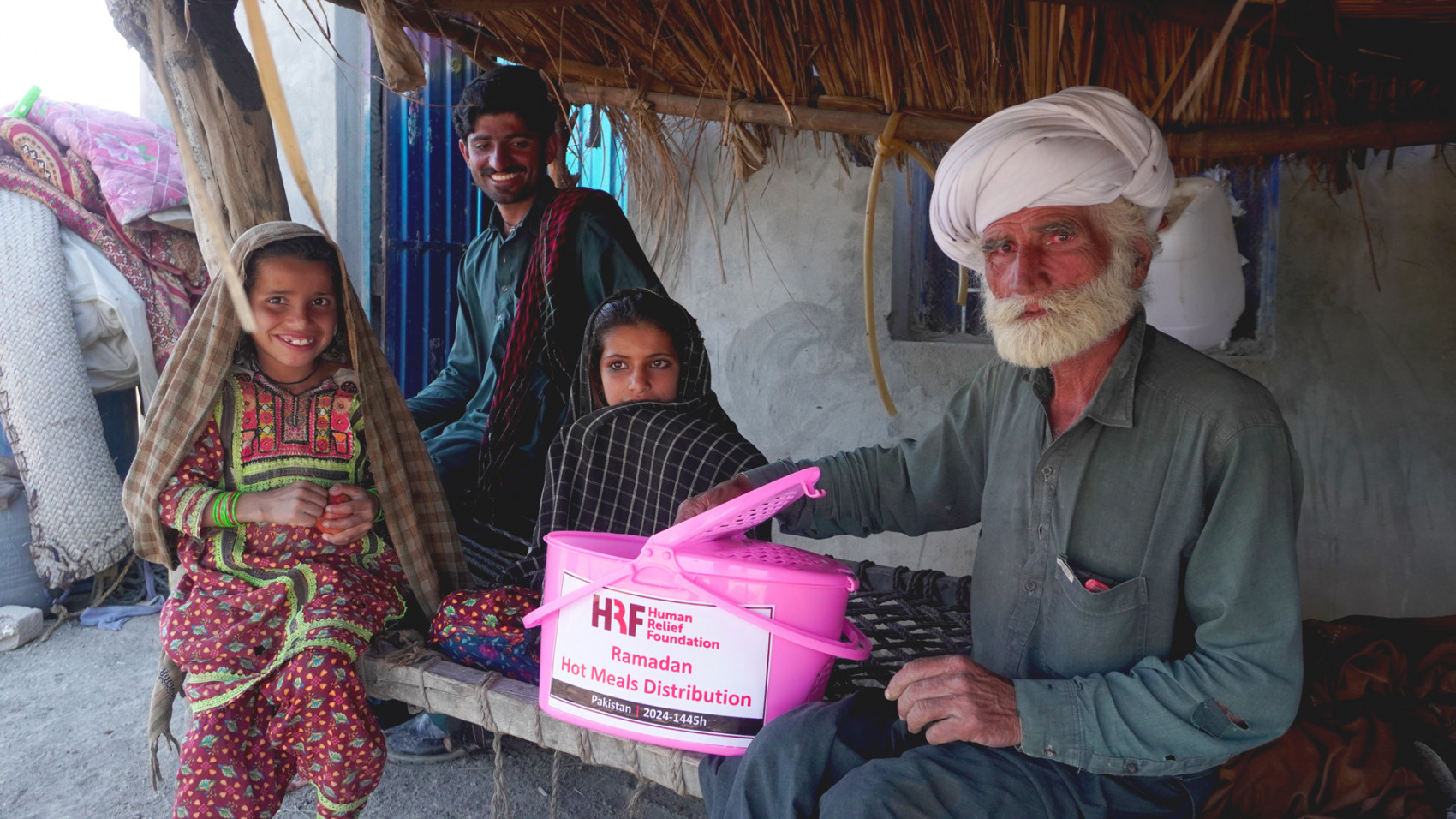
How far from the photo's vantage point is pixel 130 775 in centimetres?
277

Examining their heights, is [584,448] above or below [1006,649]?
above

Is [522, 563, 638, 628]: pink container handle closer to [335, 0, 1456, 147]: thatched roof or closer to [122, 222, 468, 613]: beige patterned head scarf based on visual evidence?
[122, 222, 468, 613]: beige patterned head scarf

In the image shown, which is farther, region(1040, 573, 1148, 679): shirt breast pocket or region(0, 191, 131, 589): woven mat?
region(0, 191, 131, 589): woven mat

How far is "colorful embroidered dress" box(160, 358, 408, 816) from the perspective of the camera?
197 centimetres

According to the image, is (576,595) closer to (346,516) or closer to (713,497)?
(713,497)

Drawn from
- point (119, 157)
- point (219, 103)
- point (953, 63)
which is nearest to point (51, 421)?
point (119, 157)

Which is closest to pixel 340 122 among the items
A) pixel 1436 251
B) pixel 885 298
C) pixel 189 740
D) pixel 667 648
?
pixel 885 298

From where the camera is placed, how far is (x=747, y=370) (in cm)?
394

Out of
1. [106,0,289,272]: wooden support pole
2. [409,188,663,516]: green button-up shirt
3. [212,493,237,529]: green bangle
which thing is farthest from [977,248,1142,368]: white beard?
[106,0,289,272]: wooden support pole

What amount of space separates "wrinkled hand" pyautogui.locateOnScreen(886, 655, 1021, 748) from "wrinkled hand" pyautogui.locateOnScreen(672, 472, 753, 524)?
0.48 meters

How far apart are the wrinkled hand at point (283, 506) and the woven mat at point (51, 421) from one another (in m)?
2.53

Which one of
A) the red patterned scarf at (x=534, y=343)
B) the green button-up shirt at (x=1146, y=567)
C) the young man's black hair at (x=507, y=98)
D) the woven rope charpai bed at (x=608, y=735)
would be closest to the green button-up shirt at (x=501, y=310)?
the red patterned scarf at (x=534, y=343)

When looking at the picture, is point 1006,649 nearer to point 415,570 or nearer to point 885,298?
point 415,570

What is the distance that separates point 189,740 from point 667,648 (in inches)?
44.5
